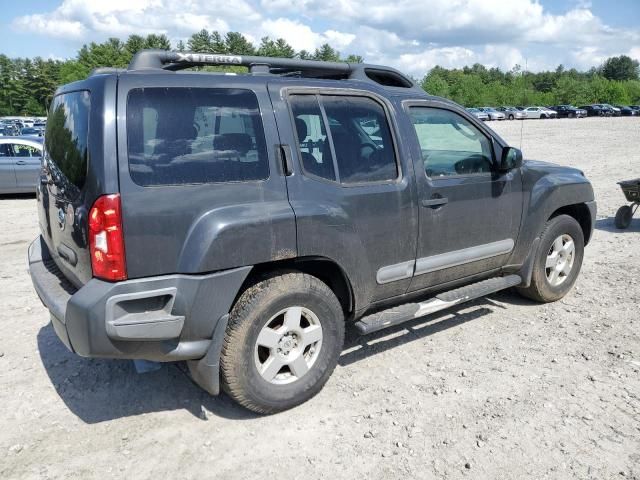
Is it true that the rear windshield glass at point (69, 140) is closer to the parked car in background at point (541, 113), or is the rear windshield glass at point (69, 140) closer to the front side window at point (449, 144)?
the front side window at point (449, 144)

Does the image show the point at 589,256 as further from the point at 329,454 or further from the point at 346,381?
the point at 329,454

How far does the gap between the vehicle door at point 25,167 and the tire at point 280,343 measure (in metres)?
10.7

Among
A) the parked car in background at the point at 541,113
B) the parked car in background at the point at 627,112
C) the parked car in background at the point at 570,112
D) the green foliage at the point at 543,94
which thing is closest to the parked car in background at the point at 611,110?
the parked car in background at the point at 627,112

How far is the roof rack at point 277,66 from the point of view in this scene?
3.24 meters

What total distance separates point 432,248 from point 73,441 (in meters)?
2.66

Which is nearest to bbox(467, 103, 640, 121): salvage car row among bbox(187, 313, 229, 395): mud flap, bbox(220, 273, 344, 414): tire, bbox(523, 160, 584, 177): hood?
bbox(523, 160, 584, 177): hood

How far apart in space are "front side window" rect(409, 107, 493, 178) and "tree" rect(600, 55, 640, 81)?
146888mm

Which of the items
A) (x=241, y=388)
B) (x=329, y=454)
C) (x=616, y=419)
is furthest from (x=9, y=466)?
(x=616, y=419)

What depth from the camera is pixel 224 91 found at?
3123mm

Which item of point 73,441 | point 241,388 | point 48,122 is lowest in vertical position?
point 73,441

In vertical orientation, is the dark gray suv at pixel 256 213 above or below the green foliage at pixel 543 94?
below

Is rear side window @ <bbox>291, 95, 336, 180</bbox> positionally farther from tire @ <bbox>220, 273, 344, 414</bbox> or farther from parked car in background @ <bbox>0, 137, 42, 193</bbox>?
parked car in background @ <bbox>0, 137, 42, 193</bbox>

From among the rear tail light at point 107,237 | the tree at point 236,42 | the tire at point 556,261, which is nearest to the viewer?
the rear tail light at point 107,237

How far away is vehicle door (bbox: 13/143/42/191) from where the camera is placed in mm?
12039
